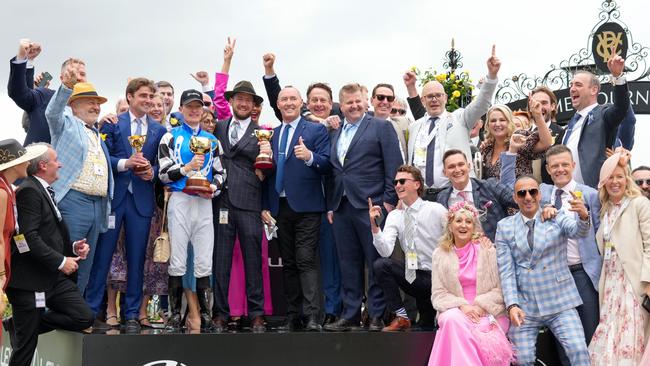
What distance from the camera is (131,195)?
778cm

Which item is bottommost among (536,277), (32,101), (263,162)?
(536,277)

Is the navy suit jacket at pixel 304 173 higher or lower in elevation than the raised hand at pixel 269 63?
lower

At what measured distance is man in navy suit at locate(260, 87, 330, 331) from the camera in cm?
782

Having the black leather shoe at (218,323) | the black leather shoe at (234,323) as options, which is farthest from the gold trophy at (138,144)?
the black leather shoe at (234,323)

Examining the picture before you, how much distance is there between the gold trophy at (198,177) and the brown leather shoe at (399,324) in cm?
204

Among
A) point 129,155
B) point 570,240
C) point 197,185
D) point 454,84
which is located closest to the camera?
point 570,240

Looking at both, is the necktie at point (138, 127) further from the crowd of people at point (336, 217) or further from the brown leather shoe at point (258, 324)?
the brown leather shoe at point (258, 324)

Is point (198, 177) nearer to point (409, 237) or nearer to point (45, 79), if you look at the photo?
point (409, 237)

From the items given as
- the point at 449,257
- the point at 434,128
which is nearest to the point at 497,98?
the point at 434,128

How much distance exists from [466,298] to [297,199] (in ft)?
6.24

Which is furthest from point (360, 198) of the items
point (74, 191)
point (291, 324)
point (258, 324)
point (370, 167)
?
point (74, 191)

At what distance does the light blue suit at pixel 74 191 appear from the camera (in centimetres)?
736

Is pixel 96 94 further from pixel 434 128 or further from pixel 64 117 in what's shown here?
pixel 434 128

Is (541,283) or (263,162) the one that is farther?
(263,162)
